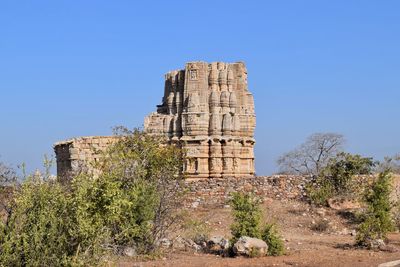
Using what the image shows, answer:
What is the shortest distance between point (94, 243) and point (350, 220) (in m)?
14.1

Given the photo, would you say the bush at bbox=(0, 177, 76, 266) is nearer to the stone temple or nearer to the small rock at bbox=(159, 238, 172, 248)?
the small rock at bbox=(159, 238, 172, 248)

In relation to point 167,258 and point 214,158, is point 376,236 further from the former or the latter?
point 214,158

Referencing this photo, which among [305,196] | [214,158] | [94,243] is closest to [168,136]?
[214,158]

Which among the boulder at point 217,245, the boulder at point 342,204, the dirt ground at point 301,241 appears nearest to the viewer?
the dirt ground at point 301,241

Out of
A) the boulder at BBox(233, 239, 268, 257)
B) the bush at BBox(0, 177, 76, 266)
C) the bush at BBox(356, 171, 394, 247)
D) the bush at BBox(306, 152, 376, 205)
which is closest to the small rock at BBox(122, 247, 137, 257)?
the boulder at BBox(233, 239, 268, 257)

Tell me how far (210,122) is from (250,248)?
38.9 ft

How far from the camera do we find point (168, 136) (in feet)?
90.1

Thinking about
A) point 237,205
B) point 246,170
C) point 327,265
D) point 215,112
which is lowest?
point 327,265

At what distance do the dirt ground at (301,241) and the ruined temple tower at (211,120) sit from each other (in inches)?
186

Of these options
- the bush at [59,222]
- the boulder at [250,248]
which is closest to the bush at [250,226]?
the boulder at [250,248]

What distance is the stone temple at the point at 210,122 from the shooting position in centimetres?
2706

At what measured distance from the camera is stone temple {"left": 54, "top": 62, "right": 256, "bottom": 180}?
88.8 ft

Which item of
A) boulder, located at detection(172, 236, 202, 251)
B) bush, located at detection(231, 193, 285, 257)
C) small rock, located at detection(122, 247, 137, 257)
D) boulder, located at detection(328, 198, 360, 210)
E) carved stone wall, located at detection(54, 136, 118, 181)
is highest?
carved stone wall, located at detection(54, 136, 118, 181)

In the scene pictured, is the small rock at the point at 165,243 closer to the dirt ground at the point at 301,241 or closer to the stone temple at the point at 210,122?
the dirt ground at the point at 301,241
